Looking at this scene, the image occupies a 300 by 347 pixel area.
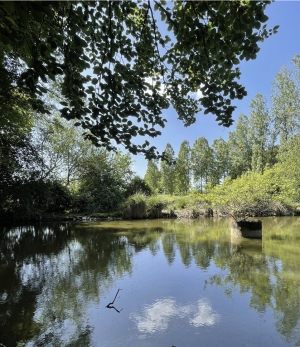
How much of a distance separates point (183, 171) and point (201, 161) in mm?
2959

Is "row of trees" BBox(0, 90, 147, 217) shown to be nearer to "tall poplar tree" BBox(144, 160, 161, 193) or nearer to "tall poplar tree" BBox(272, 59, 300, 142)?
"tall poplar tree" BBox(144, 160, 161, 193)

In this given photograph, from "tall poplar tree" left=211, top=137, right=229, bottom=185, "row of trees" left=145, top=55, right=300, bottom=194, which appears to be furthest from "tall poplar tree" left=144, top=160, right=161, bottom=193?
"tall poplar tree" left=211, top=137, right=229, bottom=185

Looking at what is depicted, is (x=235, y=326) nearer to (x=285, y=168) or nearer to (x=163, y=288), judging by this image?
(x=163, y=288)

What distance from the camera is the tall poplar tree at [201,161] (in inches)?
1340

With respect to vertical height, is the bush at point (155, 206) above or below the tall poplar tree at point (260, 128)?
below

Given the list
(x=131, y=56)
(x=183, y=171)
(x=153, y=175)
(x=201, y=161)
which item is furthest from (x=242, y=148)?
(x=131, y=56)

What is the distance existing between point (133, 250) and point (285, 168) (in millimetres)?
14463

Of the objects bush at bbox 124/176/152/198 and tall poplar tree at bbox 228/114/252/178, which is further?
tall poplar tree at bbox 228/114/252/178

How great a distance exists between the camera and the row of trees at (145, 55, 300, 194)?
2723 cm

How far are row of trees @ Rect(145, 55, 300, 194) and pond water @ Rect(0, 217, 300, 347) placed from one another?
2144cm

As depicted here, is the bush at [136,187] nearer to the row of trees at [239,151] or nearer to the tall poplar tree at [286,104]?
the row of trees at [239,151]

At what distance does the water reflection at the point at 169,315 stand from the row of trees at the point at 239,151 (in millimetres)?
24240

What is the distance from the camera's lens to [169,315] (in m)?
3.95

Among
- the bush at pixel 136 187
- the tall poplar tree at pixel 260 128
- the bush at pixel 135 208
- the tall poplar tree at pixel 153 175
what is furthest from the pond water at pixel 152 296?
the tall poplar tree at pixel 153 175
